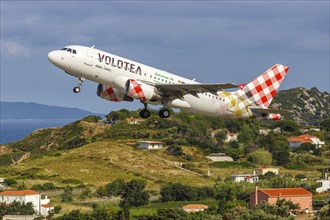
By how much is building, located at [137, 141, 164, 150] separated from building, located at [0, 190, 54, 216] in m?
41.9

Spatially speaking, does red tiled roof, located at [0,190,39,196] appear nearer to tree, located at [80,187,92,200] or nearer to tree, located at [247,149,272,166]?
tree, located at [80,187,92,200]

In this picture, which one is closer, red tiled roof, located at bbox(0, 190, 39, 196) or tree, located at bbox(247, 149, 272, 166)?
red tiled roof, located at bbox(0, 190, 39, 196)

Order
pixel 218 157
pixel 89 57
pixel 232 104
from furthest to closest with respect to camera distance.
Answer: pixel 218 157
pixel 232 104
pixel 89 57

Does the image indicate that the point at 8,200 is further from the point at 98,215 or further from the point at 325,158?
the point at 325,158

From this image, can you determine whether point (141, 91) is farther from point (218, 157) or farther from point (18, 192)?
point (218, 157)

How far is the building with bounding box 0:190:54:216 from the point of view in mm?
132250

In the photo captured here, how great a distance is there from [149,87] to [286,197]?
6332 cm

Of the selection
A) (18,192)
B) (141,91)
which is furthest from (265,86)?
(18,192)

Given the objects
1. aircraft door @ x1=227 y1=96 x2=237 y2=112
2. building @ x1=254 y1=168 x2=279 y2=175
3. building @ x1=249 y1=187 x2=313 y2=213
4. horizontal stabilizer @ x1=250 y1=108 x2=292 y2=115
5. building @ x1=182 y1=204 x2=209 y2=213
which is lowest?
building @ x1=182 y1=204 x2=209 y2=213

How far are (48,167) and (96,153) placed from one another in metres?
12.4

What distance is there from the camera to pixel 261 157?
584 feet

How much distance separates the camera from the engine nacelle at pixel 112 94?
79.7 m

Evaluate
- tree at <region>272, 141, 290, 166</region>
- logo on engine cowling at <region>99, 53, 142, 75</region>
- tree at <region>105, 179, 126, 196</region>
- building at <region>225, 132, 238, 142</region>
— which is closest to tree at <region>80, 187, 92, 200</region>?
tree at <region>105, 179, 126, 196</region>

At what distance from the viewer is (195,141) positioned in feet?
616
